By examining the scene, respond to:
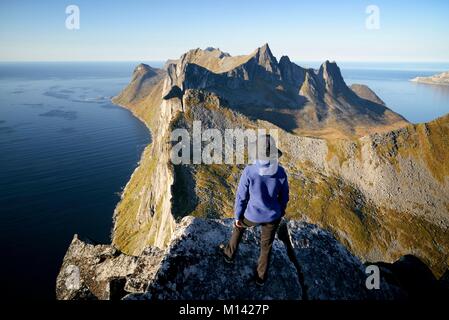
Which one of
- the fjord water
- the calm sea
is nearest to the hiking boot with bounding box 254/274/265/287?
the calm sea

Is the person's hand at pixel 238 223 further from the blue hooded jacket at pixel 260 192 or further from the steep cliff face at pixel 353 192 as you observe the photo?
the steep cliff face at pixel 353 192

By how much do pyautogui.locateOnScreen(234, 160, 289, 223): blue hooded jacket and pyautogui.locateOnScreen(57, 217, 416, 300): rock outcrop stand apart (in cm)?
266

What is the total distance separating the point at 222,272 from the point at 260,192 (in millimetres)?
3881

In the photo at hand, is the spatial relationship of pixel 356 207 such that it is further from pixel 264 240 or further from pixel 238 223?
pixel 238 223

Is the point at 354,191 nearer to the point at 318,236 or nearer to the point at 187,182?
the point at 187,182

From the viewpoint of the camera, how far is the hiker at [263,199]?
1191 centimetres

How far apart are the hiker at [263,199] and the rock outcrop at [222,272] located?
1221 millimetres

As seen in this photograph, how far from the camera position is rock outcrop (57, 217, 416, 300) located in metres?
12.4

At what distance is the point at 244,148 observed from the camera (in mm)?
91188

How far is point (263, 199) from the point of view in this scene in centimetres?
1213

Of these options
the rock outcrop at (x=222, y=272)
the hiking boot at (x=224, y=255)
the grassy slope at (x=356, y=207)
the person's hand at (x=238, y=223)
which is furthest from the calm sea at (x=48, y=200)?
the person's hand at (x=238, y=223)

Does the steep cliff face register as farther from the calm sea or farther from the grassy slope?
the calm sea

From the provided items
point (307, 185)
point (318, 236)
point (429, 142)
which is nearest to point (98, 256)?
point (318, 236)

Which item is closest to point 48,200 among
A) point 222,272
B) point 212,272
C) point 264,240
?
point 212,272
